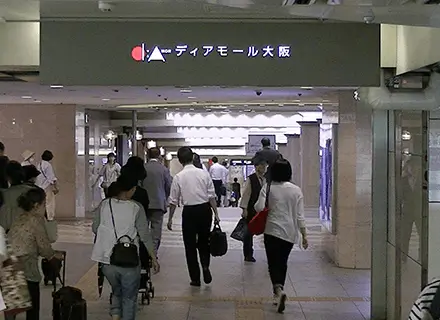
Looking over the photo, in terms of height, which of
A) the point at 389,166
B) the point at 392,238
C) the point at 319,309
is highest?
the point at 389,166

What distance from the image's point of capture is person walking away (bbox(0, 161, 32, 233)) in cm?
824

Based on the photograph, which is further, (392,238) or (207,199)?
(207,199)

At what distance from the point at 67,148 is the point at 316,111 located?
776 centimetres

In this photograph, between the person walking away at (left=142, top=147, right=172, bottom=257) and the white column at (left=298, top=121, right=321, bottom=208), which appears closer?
the person walking away at (left=142, top=147, right=172, bottom=257)

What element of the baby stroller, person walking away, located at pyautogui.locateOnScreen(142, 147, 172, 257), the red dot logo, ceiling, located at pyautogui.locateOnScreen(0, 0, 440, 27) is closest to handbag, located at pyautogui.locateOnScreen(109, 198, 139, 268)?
the red dot logo

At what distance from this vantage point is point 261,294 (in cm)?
1075

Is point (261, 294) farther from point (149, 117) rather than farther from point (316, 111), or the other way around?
point (149, 117)

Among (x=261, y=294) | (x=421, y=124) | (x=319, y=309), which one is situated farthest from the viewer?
(x=261, y=294)

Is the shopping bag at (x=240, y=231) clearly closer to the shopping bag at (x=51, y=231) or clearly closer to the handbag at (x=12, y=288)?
the shopping bag at (x=51, y=231)

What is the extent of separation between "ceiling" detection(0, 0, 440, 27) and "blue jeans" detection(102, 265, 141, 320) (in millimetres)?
2331

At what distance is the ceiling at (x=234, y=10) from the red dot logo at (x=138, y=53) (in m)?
0.33

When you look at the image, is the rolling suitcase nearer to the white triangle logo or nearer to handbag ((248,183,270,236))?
handbag ((248,183,270,236))

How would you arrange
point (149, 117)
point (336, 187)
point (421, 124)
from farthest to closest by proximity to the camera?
point (149, 117), point (336, 187), point (421, 124)

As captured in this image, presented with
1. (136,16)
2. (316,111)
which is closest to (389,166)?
(136,16)
